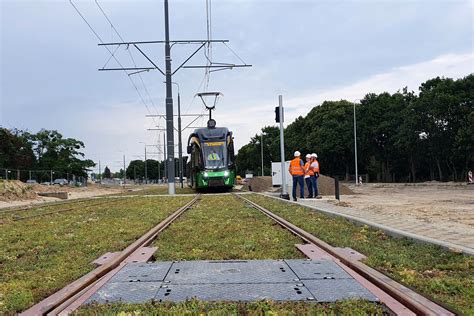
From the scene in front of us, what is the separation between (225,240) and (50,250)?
264cm

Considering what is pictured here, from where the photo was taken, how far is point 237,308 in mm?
3830

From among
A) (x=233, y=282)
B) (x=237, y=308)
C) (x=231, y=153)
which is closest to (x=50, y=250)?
(x=233, y=282)

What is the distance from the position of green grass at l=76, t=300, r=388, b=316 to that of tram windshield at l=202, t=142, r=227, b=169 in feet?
75.2

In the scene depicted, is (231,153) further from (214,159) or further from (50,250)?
(50,250)

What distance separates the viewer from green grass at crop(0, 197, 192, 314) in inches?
180

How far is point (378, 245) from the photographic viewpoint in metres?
7.14

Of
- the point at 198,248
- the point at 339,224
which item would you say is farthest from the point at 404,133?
the point at 198,248

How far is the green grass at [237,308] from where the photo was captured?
146 inches

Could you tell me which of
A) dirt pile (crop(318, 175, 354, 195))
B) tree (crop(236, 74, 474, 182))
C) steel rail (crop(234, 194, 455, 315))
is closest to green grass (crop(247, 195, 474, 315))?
Result: steel rail (crop(234, 194, 455, 315))

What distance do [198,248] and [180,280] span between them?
2.13 metres

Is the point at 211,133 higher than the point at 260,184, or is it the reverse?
the point at 211,133

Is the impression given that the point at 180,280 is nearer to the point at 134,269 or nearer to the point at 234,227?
the point at 134,269

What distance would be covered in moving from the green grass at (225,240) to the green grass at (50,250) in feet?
2.45

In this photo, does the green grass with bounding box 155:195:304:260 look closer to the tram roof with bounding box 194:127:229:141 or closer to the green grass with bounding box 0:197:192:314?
the green grass with bounding box 0:197:192:314
